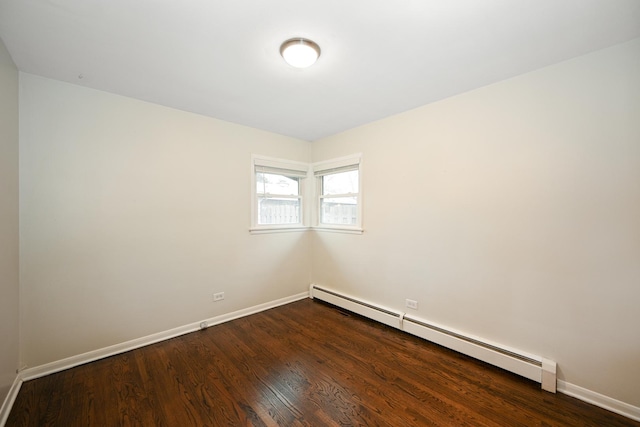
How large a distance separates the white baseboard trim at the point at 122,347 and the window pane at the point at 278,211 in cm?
123

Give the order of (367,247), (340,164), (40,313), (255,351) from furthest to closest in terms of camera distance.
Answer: (340,164) < (367,247) < (255,351) < (40,313)

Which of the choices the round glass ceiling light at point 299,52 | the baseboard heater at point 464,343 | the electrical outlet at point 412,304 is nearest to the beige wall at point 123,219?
the baseboard heater at point 464,343

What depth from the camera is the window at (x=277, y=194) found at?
3.49 metres

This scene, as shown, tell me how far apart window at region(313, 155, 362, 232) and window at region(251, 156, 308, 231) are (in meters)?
0.30

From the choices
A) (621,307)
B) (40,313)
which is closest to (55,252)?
(40,313)

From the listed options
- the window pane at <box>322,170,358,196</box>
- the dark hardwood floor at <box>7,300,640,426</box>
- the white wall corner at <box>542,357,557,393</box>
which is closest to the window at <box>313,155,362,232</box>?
the window pane at <box>322,170,358,196</box>

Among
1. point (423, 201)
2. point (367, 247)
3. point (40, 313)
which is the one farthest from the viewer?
point (367, 247)

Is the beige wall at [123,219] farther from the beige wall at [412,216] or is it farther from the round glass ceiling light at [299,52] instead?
the round glass ceiling light at [299,52]

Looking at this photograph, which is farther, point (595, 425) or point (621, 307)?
point (621, 307)

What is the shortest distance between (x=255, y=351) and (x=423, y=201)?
2.36 metres

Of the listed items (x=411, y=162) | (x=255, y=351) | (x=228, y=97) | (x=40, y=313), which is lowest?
(x=255, y=351)

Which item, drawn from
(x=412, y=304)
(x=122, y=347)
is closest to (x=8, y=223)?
(x=122, y=347)

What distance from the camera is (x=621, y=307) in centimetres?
170

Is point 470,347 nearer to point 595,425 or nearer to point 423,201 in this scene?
point 595,425
